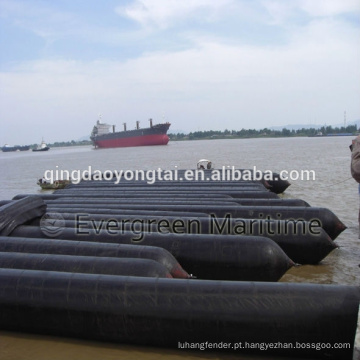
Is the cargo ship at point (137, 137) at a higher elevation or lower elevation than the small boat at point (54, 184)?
higher

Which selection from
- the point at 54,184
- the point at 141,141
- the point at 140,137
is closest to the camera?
the point at 54,184

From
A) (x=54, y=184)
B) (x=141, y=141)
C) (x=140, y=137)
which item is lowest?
(x=54, y=184)

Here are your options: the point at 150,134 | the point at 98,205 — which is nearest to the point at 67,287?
the point at 98,205

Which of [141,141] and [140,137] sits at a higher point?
[140,137]

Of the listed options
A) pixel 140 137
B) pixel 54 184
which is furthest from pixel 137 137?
pixel 54 184

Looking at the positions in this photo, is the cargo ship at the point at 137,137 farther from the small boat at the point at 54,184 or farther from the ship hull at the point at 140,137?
Result: the small boat at the point at 54,184

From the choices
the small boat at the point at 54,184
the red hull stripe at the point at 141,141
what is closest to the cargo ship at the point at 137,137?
the red hull stripe at the point at 141,141

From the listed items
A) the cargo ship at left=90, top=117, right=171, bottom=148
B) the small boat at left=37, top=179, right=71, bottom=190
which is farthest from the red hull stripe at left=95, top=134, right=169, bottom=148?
the small boat at left=37, top=179, right=71, bottom=190

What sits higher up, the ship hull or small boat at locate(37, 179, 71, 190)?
the ship hull

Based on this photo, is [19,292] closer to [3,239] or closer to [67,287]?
[67,287]

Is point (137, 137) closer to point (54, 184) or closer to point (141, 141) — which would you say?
point (141, 141)

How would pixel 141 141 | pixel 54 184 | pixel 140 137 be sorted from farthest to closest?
pixel 141 141
pixel 140 137
pixel 54 184

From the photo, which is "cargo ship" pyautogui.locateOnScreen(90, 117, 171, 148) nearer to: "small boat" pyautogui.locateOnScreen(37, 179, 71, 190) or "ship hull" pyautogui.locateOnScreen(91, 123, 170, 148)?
"ship hull" pyautogui.locateOnScreen(91, 123, 170, 148)

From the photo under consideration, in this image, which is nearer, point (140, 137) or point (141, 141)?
point (140, 137)
